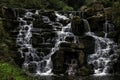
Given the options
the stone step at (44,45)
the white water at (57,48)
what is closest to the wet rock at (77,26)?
the white water at (57,48)

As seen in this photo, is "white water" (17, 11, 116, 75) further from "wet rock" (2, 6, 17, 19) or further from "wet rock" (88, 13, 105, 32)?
"wet rock" (2, 6, 17, 19)

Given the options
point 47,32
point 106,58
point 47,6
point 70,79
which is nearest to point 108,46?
point 106,58

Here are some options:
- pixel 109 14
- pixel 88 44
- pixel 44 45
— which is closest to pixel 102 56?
pixel 88 44

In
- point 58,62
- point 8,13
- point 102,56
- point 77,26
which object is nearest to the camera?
point 58,62

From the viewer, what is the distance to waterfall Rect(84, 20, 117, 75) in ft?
99.7

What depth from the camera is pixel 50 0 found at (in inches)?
2212

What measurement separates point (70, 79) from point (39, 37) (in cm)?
1010

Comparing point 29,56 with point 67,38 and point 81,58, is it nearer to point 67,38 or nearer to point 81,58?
point 67,38

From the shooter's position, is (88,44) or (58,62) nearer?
(58,62)

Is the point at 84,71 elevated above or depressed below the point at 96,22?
below

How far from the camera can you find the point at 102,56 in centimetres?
3234

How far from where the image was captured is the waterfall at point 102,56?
3039cm

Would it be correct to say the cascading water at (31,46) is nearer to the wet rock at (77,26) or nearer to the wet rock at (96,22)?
the wet rock at (77,26)

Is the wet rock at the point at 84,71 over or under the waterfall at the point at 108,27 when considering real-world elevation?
under
